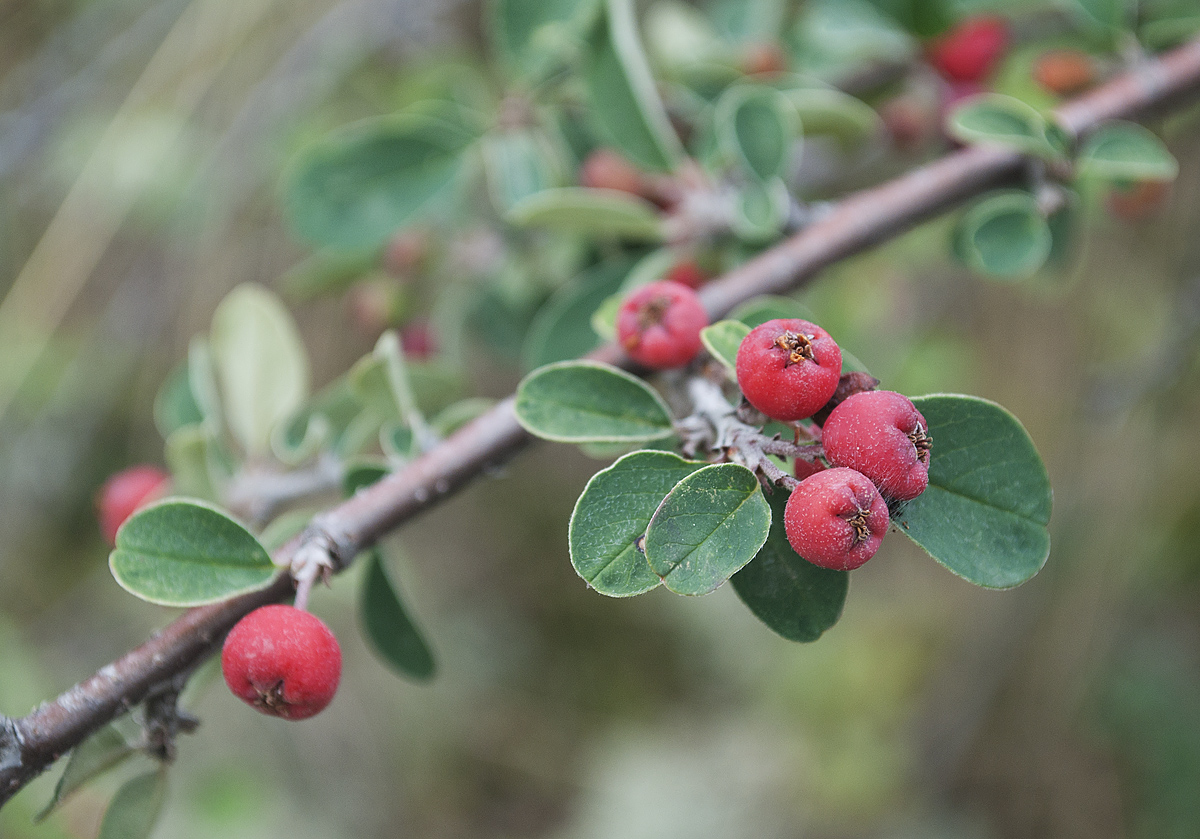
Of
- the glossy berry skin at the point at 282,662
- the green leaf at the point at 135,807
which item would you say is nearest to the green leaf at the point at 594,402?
the glossy berry skin at the point at 282,662

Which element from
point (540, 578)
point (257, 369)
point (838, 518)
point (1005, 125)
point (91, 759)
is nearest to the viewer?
point (838, 518)

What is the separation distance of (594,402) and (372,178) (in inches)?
26.4

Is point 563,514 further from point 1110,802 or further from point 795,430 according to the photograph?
point 795,430

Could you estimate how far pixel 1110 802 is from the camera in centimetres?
272

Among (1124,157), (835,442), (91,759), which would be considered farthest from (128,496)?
(1124,157)

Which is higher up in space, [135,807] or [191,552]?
[191,552]

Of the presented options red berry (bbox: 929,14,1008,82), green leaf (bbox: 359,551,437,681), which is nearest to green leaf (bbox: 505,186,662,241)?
green leaf (bbox: 359,551,437,681)

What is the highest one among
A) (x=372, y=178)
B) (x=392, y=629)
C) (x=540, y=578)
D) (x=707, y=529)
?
(x=372, y=178)

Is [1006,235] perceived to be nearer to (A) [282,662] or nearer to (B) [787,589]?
(B) [787,589]

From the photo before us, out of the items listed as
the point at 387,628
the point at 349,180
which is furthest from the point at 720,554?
the point at 349,180

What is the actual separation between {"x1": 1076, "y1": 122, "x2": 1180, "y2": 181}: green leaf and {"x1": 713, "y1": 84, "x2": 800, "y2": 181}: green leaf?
1.14 feet

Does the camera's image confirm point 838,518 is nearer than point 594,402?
Yes

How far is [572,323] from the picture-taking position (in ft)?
3.59

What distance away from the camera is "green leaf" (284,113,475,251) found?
3.92 feet
